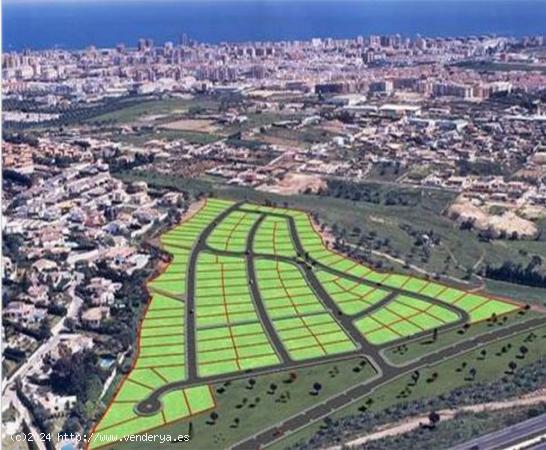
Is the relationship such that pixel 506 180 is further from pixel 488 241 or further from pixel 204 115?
pixel 204 115

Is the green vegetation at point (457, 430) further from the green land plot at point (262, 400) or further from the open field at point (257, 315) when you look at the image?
the open field at point (257, 315)

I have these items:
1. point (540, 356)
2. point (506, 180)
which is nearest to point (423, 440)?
point (540, 356)

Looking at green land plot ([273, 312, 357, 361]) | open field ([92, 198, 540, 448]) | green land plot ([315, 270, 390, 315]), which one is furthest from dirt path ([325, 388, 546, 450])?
green land plot ([315, 270, 390, 315])

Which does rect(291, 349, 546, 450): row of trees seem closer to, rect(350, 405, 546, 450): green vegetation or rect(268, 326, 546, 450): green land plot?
rect(268, 326, 546, 450): green land plot

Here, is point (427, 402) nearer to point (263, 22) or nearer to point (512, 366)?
point (512, 366)

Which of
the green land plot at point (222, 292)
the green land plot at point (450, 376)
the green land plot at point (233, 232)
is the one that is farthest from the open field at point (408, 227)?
the green land plot at point (222, 292)

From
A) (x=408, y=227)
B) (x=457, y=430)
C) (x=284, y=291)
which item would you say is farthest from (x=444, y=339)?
(x=408, y=227)
